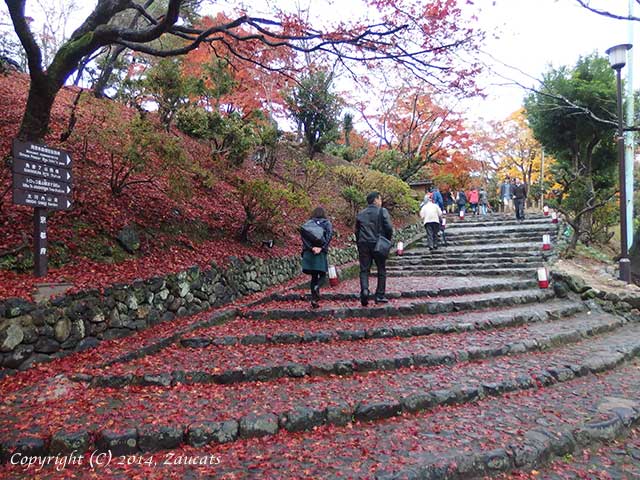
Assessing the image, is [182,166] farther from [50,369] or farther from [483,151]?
[483,151]

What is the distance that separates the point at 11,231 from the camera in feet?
17.7

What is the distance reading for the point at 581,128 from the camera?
14.8 m

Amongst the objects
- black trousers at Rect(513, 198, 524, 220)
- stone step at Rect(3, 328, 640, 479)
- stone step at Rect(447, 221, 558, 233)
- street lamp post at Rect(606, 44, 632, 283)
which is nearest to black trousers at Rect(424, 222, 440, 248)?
stone step at Rect(447, 221, 558, 233)

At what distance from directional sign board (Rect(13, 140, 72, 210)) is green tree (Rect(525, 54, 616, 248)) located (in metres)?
13.5

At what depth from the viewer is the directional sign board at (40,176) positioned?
4660 mm

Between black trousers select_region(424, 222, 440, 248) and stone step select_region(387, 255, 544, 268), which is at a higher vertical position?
black trousers select_region(424, 222, 440, 248)

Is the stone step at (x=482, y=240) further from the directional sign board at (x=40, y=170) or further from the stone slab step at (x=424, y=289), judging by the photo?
the directional sign board at (x=40, y=170)

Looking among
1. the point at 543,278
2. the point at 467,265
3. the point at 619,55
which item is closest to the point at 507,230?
the point at 467,265

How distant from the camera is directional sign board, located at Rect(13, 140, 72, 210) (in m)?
4.66

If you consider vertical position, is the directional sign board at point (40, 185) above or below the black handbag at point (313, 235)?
above

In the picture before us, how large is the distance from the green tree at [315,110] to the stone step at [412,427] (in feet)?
39.6

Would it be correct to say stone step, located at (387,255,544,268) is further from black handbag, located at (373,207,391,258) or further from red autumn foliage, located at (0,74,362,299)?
black handbag, located at (373,207,391,258)

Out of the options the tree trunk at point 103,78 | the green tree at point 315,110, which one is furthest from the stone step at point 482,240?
the tree trunk at point 103,78

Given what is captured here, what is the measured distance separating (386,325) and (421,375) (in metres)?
1.64
